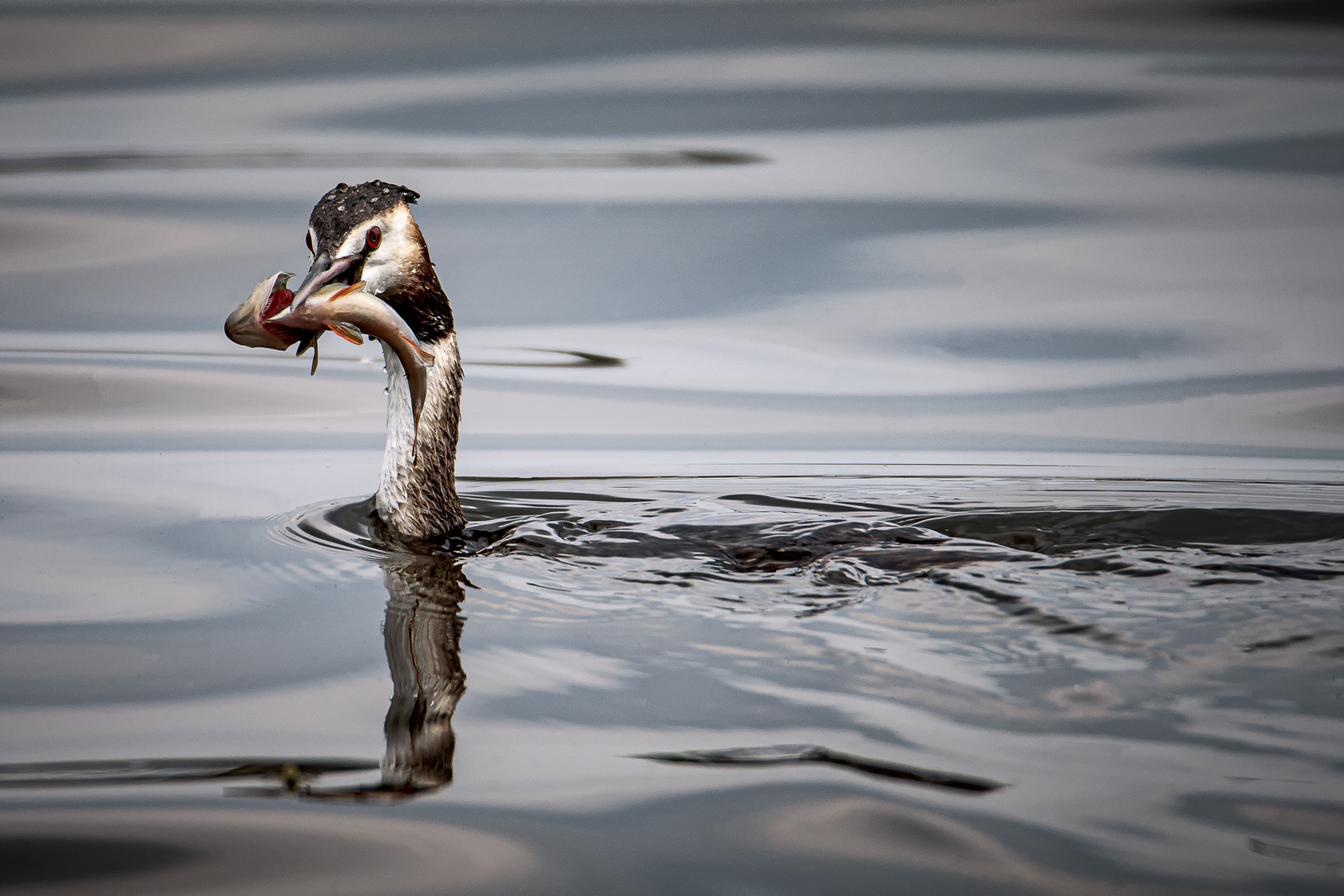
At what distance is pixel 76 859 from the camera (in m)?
2.55

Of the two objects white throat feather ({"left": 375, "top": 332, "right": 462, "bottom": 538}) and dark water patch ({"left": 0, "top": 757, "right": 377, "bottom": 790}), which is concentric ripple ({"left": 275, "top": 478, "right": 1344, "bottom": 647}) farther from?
dark water patch ({"left": 0, "top": 757, "right": 377, "bottom": 790})

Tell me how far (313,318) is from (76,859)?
1.89m

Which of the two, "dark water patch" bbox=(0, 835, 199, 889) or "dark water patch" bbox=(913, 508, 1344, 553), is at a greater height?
"dark water patch" bbox=(913, 508, 1344, 553)

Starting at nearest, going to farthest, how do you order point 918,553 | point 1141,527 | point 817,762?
point 817,762
point 918,553
point 1141,527

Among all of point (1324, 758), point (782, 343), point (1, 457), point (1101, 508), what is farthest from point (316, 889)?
point (782, 343)

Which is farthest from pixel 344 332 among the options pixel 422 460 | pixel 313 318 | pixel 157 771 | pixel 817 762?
pixel 817 762

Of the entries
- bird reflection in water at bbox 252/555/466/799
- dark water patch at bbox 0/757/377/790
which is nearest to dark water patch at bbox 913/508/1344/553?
bird reflection in water at bbox 252/555/466/799

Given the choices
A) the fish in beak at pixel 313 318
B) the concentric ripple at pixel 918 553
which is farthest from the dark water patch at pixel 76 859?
the fish in beak at pixel 313 318

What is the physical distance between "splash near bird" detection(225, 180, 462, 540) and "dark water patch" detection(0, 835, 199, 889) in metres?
1.71

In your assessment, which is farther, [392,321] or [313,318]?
[392,321]

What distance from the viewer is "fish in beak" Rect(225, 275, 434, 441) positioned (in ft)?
13.1

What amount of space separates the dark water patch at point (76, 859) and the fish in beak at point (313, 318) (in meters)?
1.68

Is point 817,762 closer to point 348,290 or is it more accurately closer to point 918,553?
point 918,553

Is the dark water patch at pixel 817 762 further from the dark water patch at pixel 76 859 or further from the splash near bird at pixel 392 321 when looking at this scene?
the splash near bird at pixel 392 321
